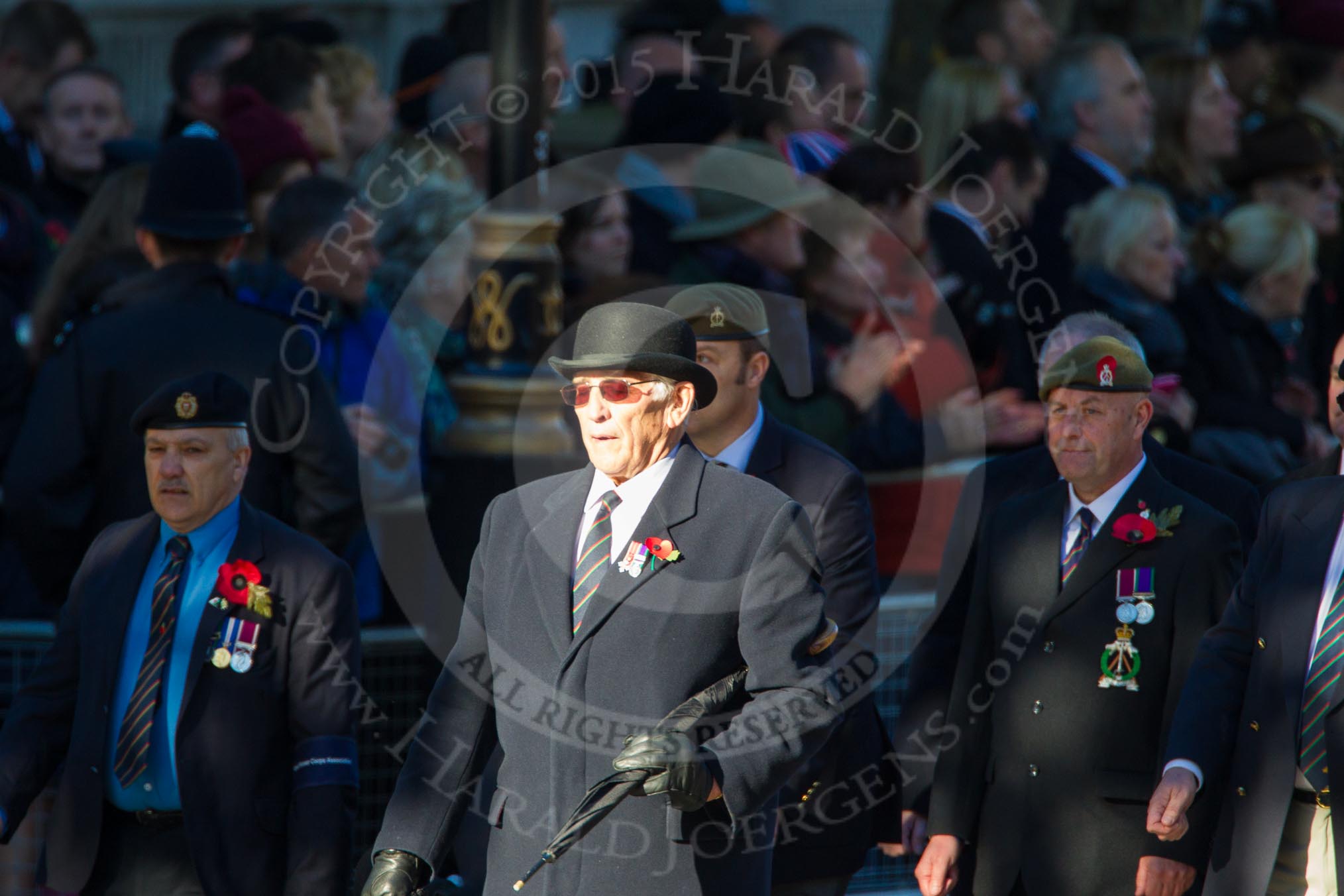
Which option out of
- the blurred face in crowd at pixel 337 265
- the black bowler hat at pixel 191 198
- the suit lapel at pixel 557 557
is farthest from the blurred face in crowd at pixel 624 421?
the blurred face in crowd at pixel 337 265

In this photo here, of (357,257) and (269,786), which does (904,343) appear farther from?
(269,786)

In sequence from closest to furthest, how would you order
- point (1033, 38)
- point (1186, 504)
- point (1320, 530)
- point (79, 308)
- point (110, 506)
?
point (1320, 530) → point (1186, 504) → point (110, 506) → point (79, 308) → point (1033, 38)

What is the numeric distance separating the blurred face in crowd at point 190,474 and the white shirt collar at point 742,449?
4.88 feet

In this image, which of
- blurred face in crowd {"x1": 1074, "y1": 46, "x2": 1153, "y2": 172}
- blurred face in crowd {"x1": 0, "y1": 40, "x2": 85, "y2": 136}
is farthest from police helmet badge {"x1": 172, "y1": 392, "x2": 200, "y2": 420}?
blurred face in crowd {"x1": 1074, "y1": 46, "x2": 1153, "y2": 172}

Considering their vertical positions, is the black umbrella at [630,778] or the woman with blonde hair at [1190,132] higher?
the woman with blonde hair at [1190,132]

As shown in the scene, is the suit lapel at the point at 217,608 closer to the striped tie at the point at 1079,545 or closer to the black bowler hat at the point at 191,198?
the black bowler hat at the point at 191,198

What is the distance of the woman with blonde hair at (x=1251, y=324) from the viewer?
377 inches

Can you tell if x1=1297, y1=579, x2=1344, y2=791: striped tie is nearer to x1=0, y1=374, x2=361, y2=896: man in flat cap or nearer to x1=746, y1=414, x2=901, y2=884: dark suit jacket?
x1=746, y1=414, x2=901, y2=884: dark suit jacket

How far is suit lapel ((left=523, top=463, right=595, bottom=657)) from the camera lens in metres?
4.66

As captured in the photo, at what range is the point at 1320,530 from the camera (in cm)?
548

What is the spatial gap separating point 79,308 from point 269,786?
275 centimetres

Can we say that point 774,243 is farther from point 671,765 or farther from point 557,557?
point 671,765

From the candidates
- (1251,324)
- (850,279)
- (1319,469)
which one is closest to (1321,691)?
(1319,469)

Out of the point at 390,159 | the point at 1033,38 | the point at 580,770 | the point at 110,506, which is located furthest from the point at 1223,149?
the point at 580,770
